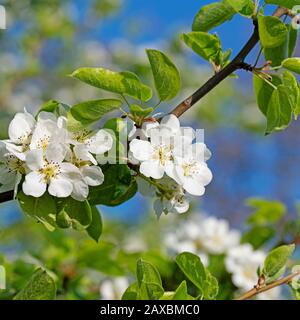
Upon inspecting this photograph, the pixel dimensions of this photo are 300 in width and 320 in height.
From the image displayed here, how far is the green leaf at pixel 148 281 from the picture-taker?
103cm

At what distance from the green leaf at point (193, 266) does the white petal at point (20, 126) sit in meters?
0.31

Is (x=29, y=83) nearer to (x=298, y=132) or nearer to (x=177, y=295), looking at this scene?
(x=177, y=295)

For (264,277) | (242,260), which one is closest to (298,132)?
(242,260)

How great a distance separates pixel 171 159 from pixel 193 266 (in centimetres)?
19

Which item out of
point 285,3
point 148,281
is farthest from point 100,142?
point 285,3

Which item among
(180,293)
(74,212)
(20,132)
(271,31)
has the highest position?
(271,31)

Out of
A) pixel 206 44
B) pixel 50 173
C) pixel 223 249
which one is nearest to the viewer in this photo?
pixel 50 173

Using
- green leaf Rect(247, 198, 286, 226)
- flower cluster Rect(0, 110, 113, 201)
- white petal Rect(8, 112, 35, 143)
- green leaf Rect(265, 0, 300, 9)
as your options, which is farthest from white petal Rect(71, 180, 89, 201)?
green leaf Rect(247, 198, 286, 226)

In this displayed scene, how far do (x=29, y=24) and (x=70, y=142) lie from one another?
3.02 metres

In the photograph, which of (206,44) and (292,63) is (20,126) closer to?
(206,44)

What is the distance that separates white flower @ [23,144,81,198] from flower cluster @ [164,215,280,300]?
2.58 ft

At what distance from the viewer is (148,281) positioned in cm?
103

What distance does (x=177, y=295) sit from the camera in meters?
1.03

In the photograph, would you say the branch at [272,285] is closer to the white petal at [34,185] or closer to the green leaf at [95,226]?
the green leaf at [95,226]
